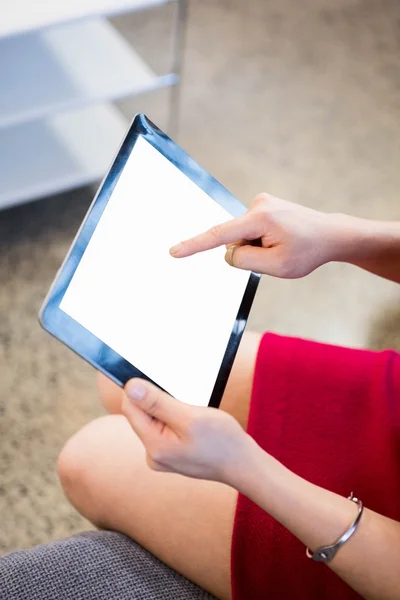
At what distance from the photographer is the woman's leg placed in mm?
825

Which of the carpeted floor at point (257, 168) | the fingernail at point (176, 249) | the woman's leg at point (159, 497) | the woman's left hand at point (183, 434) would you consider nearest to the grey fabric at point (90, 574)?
the woman's leg at point (159, 497)

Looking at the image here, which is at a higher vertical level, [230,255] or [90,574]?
[230,255]

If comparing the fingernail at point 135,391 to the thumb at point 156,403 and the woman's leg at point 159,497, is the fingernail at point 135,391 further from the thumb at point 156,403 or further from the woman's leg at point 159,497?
the woman's leg at point 159,497

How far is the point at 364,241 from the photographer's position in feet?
3.01

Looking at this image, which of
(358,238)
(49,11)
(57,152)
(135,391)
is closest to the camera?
(135,391)

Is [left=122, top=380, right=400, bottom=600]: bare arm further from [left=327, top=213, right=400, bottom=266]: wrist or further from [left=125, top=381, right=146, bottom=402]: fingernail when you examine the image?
[left=327, top=213, right=400, bottom=266]: wrist

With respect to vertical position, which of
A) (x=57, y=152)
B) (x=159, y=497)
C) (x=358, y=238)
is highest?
(x=57, y=152)

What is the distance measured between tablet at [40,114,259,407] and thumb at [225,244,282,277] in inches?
0.9

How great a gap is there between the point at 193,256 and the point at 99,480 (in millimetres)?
304

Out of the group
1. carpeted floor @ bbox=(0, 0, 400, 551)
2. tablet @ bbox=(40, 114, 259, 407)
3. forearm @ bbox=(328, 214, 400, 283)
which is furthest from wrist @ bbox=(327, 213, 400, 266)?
carpeted floor @ bbox=(0, 0, 400, 551)

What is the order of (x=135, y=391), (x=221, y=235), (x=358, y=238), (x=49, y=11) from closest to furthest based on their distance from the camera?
(x=135, y=391) < (x=221, y=235) < (x=358, y=238) < (x=49, y=11)

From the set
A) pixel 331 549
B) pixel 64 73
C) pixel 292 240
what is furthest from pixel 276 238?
pixel 64 73

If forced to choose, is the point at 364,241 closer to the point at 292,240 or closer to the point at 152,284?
the point at 292,240

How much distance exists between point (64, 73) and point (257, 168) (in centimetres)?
55
